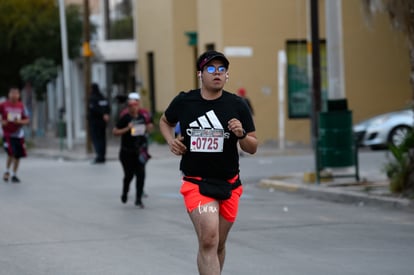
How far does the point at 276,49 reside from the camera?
32.0 m

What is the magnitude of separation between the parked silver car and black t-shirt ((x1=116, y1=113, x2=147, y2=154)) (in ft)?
43.0

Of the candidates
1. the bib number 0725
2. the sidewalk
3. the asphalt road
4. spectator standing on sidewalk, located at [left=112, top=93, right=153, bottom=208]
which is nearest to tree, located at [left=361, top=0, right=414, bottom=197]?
the sidewalk

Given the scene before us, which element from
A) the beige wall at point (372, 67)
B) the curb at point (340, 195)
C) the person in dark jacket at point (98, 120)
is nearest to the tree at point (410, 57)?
the curb at point (340, 195)

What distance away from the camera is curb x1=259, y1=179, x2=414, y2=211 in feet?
48.7

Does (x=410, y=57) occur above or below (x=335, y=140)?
above

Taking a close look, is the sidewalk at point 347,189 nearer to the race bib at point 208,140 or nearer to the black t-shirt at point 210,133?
the black t-shirt at point 210,133

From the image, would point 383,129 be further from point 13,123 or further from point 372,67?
point 13,123

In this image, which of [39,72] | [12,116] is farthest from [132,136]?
[39,72]

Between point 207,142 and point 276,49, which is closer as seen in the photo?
point 207,142

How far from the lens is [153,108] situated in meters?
39.3

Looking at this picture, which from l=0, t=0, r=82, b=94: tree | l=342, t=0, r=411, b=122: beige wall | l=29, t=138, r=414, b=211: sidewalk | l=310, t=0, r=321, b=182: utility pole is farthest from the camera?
l=0, t=0, r=82, b=94: tree

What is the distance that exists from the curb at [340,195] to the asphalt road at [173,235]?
7.3 inches

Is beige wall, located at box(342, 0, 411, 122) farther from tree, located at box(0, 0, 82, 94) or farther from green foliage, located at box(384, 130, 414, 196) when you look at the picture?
green foliage, located at box(384, 130, 414, 196)

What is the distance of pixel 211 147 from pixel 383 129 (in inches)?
827
